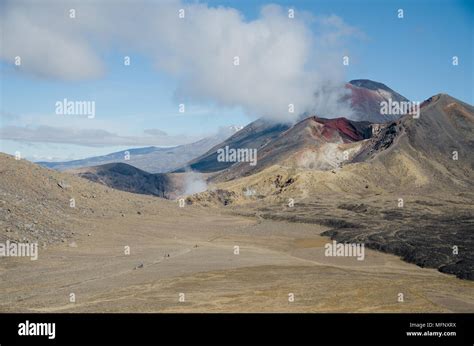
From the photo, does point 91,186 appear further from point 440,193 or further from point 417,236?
point 440,193

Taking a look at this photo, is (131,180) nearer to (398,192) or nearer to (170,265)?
(398,192)

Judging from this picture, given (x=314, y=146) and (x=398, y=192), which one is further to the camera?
(x=314, y=146)

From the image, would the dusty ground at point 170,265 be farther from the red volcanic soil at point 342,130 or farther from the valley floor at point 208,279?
the red volcanic soil at point 342,130

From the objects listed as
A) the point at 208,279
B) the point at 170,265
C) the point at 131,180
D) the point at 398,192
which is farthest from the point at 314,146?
the point at 208,279

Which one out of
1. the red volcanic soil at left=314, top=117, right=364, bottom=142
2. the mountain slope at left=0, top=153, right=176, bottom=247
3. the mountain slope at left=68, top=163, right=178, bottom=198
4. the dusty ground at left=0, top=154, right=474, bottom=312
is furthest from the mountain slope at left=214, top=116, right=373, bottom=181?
the mountain slope at left=0, top=153, right=176, bottom=247
